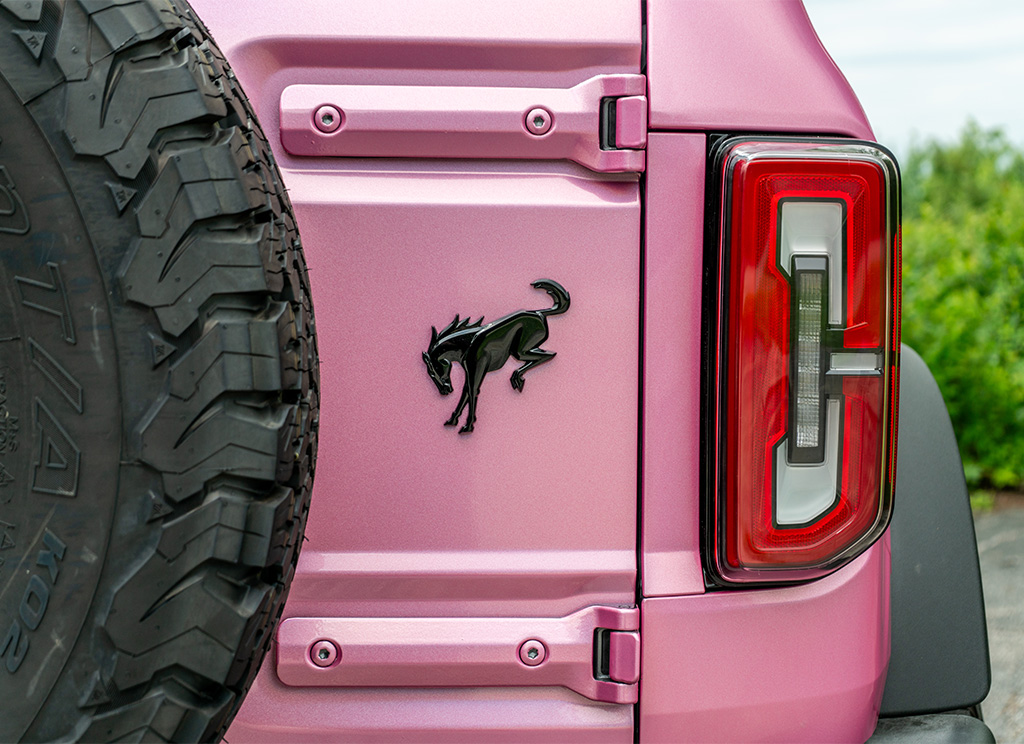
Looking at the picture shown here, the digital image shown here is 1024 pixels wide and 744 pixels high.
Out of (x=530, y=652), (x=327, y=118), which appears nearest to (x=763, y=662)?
(x=530, y=652)

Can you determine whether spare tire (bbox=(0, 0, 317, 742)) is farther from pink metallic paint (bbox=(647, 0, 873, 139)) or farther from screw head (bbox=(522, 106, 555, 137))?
pink metallic paint (bbox=(647, 0, 873, 139))

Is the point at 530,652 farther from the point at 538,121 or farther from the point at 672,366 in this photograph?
the point at 538,121

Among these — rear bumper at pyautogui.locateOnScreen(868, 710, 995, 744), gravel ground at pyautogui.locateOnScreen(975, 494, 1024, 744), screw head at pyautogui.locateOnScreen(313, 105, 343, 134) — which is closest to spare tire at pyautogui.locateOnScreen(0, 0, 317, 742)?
screw head at pyautogui.locateOnScreen(313, 105, 343, 134)

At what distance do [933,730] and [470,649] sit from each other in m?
0.71

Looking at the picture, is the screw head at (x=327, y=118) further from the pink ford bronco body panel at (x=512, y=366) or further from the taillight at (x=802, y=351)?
the taillight at (x=802, y=351)

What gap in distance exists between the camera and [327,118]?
1.17m

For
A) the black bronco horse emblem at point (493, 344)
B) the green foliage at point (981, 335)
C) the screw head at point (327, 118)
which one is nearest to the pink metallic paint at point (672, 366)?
the black bronco horse emblem at point (493, 344)

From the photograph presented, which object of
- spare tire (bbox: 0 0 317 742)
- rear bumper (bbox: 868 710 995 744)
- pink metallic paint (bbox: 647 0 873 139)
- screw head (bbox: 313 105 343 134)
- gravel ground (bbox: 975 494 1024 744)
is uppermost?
pink metallic paint (bbox: 647 0 873 139)

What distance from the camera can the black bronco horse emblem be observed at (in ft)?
3.86

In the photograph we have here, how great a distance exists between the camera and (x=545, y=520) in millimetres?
1210

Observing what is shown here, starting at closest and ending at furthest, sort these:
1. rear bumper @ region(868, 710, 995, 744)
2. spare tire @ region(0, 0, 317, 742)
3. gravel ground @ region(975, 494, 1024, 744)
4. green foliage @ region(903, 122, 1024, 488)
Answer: spare tire @ region(0, 0, 317, 742) → rear bumper @ region(868, 710, 995, 744) → gravel ground @ region(975, 494, 1024, 744) → green foliage @ region(903, 122, 1024, 488)

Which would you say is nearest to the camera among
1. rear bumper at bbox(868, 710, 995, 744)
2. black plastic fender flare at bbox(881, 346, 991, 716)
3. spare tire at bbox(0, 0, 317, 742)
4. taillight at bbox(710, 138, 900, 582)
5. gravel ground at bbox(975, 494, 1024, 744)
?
spare tire at bbox(0, 0, 317, 742)

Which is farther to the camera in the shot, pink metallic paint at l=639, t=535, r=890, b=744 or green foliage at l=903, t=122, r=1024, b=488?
green foliage at l=903, t=122, r=1024, b=488

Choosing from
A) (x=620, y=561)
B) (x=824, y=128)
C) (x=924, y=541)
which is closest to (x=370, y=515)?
(x=620, y=561)
